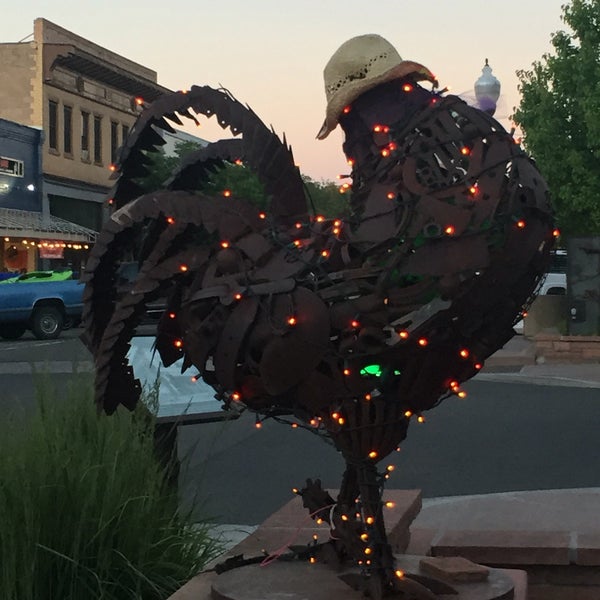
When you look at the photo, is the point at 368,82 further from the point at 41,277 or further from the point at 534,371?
the point at 41,277

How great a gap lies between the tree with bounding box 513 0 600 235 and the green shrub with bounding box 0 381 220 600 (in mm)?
31154

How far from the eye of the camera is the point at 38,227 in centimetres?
4084

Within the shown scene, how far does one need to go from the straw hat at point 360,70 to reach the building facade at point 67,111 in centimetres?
3740

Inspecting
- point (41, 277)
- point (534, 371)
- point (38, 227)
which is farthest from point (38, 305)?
point (38, 227)

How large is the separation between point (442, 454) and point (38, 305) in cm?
1740

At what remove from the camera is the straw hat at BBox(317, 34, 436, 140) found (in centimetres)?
341

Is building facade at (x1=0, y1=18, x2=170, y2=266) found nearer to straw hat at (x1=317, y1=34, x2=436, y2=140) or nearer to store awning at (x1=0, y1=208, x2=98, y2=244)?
store awning at (x1=0, y1=208, x2=98, y2=244)

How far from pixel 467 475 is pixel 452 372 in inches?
230

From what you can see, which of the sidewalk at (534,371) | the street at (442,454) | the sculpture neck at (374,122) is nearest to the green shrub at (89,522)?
the street at (442,454)

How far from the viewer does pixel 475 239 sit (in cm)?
304

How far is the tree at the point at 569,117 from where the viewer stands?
34.7m

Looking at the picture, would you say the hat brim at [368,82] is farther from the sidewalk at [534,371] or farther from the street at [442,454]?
the sidewalk at [534,371]

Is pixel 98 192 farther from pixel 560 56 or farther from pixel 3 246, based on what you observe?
pixel 560 56

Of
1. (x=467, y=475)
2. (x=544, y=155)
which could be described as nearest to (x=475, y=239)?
(x=467, y=475)
